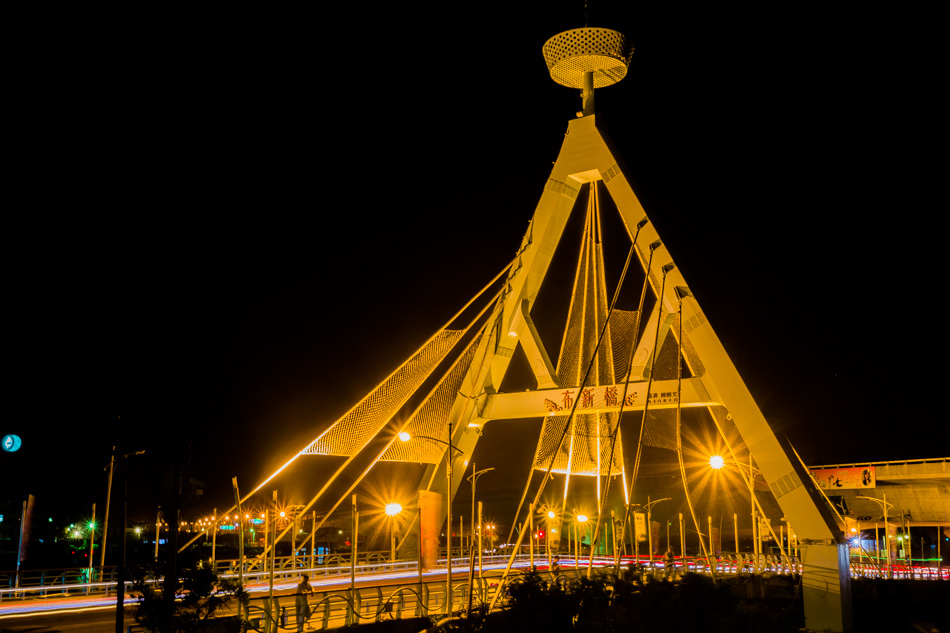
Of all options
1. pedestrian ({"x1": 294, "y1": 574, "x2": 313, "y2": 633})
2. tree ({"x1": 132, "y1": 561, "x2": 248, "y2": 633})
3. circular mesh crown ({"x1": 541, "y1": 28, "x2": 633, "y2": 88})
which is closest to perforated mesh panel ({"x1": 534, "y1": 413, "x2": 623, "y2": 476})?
circular mesh crown ({"x1": 541, "y1": 28, "x2": 633, "y2": 88})

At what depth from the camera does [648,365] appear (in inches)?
840

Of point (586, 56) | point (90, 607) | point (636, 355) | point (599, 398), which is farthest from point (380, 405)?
point (586, 56)

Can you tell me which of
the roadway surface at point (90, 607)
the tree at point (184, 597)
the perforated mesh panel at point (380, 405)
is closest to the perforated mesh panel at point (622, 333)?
the perforated mesh panel at point (380, 405)

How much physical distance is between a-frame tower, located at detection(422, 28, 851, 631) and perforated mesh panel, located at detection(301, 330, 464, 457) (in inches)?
47.9

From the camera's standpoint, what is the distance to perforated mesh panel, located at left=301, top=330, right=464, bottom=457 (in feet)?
70.8

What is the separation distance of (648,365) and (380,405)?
7.17m

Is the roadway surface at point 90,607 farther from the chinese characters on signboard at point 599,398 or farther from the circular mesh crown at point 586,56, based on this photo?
the circular mesh crown at point 586,56

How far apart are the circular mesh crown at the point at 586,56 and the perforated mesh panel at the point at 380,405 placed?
25.1 feet

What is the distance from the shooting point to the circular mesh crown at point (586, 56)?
823 inches

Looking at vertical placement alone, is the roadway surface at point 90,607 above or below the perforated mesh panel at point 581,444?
below

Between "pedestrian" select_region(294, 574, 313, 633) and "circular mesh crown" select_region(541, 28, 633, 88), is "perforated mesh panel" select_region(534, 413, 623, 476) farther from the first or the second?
"pedestrian" select_region(294, 574, 313, 633)

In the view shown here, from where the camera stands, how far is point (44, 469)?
153 ft

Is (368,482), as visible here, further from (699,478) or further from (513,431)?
(699,478)

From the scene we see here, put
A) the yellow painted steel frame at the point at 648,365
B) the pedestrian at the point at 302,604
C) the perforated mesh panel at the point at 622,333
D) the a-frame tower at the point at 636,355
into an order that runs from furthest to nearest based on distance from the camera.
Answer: the perforated mesh panel at the point at 622,333, the a-frame tower at the point at 636,355, the yellow painted steel frame at the point at 648,365, the pedestrian at the point at 302,604
